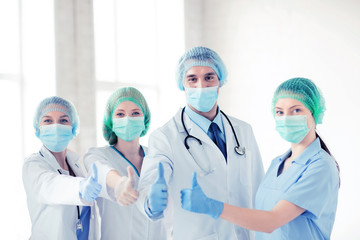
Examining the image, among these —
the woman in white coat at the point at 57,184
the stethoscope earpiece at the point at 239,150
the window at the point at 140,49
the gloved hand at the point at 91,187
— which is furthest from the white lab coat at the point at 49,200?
the window at the point at 140,49

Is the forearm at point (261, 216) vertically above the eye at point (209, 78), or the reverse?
the eye at point (209, 78)

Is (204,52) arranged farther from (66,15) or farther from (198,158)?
(66,15)

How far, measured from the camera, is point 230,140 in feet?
6.44

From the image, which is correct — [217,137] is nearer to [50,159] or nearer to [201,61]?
[201,61]

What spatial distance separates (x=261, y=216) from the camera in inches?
61.2

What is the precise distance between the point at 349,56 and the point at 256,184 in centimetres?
232

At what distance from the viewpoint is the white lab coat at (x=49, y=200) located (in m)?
1.87

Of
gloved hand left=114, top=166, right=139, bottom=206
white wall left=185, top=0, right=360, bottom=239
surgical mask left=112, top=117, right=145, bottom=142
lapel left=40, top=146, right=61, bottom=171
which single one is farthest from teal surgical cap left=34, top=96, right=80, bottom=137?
white wall left=185, top=0, right=360, bottom=239

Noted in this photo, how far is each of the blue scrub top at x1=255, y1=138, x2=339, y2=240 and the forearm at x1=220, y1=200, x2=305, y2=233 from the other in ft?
0.14

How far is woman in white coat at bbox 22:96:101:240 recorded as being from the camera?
182 cm

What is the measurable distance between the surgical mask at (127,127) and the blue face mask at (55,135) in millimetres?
252

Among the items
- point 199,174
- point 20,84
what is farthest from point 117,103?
point 20,84

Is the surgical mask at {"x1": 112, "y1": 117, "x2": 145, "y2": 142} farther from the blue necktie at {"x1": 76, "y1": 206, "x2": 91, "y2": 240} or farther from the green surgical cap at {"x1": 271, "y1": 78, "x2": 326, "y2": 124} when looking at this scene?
the green surgical cap at {"x1": 271, "y1": 78, "x2": 326, "y2": 124}

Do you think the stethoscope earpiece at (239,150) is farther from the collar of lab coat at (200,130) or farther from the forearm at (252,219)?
the forearm at (252,219)
